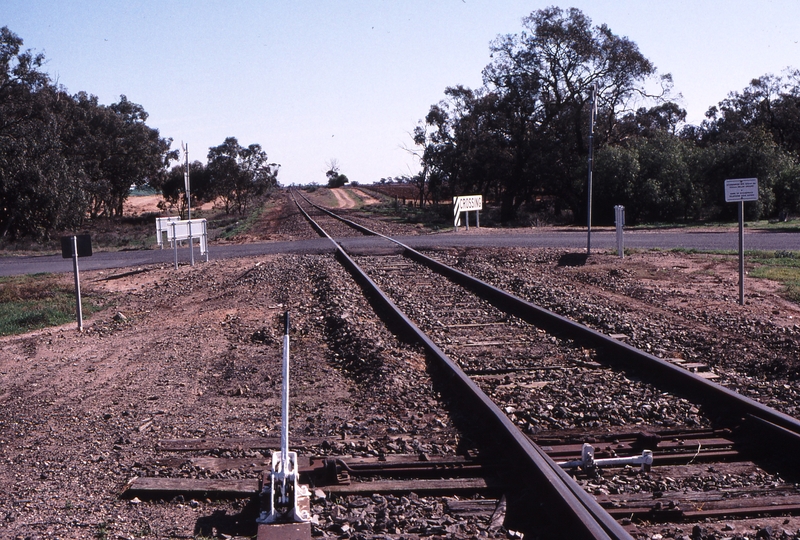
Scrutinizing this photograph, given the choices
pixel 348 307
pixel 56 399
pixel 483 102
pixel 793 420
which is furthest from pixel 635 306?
pixel 483 102

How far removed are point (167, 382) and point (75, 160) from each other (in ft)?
145

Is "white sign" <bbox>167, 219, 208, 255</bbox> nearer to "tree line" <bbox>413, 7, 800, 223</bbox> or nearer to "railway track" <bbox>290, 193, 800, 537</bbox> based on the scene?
"railway track" <bbox>290, 193, 800, 537</bbox>

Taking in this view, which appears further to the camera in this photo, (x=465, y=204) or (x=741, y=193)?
(x=465, y=204)

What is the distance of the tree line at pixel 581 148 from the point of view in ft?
135

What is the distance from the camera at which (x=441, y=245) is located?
25094 millimetres

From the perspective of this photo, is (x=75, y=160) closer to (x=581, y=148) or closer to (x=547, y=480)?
(x=581, y=148)

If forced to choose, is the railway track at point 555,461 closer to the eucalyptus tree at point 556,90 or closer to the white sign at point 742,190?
the white sign at point 742,190

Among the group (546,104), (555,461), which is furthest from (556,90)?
(555,461)

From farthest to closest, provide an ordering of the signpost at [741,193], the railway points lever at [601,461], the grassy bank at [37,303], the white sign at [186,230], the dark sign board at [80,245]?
1. the white sign at [186,230]
2. the grassy bank at [37,303]
3. the signpost at [741,193]
4. the dark sign board at [80,245]
5. the railway points lever at [601,461]

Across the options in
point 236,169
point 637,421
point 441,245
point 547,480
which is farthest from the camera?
point 236,169

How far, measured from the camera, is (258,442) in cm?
590

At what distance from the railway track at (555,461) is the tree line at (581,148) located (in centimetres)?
3539

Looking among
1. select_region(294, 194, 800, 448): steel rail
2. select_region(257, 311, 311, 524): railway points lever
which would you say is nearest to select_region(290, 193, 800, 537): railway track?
select_region(294, 194, 800, 448): steel rail

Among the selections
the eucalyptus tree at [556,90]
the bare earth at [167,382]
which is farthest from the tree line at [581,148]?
the bare earth at [167,382]
